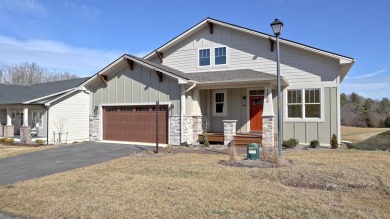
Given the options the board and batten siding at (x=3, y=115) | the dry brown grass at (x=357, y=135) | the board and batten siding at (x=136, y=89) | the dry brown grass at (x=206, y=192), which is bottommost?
the dry brown grass at (x=357, y=135)

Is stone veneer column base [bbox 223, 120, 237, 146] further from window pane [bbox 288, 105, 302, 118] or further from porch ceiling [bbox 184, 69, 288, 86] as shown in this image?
window pane [bbox 288, 105, 302, 118]

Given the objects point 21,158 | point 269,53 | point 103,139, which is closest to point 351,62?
point 269,53

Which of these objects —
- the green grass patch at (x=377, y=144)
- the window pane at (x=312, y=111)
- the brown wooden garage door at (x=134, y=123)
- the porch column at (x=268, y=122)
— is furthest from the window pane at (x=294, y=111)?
the brown wooden garage door at (x=134, y=123)

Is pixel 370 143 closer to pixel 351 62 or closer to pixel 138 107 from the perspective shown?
pixel 351 62

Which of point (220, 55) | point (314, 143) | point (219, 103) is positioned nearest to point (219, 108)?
point (219, 103)

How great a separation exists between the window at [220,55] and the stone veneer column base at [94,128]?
7.77m

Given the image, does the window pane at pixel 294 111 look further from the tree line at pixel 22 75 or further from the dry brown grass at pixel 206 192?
the tree line at pixel 22 75

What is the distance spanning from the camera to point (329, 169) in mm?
8406

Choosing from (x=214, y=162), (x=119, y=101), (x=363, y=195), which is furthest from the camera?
(x=119, y=101)

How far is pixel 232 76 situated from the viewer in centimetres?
1488

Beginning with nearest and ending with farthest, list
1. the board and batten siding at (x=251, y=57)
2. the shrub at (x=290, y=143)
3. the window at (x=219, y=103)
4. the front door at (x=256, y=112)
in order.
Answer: the shrub at (x=290, y=143), the board and batten siding at (x=251, y=57), the front door at (x=256, y=112), the window at (x=219, y=103)

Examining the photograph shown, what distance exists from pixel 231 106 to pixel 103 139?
768 cm

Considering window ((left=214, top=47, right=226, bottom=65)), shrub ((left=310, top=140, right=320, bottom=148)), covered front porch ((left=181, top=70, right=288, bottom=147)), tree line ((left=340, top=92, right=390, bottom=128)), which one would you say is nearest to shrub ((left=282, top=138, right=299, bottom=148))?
covered front porch ((left=181, top=70, right=288, bottom=147))

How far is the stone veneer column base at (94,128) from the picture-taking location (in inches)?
691
